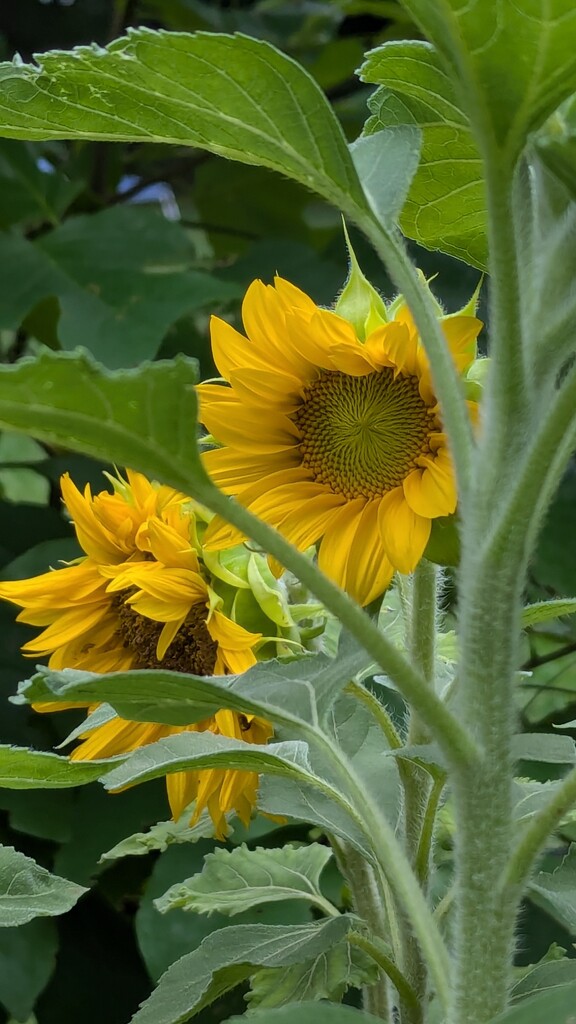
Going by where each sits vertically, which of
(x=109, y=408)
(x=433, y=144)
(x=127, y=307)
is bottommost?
(x=109, y=408)

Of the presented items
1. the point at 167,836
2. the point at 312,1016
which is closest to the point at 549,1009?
the point at 312,1016

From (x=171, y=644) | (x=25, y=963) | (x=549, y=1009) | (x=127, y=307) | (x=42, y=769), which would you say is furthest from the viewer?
(x=127, y=307)

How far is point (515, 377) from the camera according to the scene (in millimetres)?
225

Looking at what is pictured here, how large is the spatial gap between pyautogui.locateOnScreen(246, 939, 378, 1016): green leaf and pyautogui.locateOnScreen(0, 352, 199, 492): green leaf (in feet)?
0.61

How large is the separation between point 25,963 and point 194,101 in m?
0.54

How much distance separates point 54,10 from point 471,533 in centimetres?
115

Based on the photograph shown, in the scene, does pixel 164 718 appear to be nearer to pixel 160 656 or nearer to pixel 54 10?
pixel 160 656

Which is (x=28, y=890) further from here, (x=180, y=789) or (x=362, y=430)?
(x=362, y=430)

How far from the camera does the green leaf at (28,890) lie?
0.97 ft

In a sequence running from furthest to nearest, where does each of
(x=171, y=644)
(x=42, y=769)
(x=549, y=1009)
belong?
(x=171, y=644)
(x=42, y=769)
(x=549, y=1009)

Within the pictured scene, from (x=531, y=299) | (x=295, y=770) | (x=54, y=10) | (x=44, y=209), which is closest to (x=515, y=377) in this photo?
(x=531, y=299)

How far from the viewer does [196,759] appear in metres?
0.26

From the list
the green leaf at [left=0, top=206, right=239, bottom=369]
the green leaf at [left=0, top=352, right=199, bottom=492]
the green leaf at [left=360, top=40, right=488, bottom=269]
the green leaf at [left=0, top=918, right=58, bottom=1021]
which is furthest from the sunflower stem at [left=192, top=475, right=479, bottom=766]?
the green leaf at [left=0, top=206, right=239, bottom=369]

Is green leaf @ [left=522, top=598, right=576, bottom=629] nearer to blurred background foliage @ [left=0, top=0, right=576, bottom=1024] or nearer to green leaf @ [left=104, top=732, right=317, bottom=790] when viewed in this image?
green leaf @ [left=104, top=732, right=317, bottom=790]
